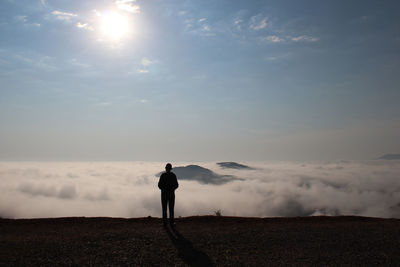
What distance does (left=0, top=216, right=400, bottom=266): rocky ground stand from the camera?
25.4 ft

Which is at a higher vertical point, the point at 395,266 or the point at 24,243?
the point at 24,243

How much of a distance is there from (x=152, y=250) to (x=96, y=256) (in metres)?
1.71

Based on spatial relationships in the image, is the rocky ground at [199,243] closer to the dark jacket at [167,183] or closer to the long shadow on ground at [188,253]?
the long shadow on ground at [188,253]

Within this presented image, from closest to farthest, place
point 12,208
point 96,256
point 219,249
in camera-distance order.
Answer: point 96,256 < point 219,249 < point 12,208

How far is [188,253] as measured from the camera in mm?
8195

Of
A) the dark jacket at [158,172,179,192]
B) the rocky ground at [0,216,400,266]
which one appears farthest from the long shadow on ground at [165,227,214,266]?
the dark jacket at [158,172,179,192]

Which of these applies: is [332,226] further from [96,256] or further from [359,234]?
[96,256]

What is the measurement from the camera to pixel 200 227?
11617 mm

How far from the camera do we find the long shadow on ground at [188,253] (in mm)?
7481

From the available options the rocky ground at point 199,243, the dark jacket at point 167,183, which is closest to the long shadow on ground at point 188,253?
the rocky ground at point 199,243

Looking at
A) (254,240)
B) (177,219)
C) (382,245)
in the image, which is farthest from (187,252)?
(382,245)

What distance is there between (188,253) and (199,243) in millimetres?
1094

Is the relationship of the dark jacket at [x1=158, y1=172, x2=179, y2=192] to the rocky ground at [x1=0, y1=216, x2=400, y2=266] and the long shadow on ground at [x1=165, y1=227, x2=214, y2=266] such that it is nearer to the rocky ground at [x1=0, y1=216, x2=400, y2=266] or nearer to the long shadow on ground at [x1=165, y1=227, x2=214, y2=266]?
the rocky ground at [x1=0, y1=216, x2=400, y2=266]

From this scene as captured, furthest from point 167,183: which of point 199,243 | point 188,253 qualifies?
point 188,253
